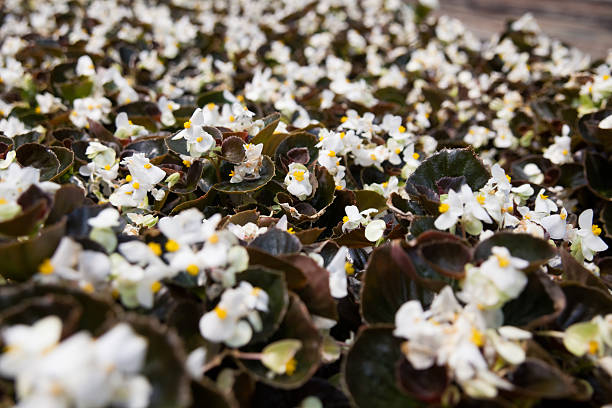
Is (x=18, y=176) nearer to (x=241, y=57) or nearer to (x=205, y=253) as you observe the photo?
(x=205, y=253)

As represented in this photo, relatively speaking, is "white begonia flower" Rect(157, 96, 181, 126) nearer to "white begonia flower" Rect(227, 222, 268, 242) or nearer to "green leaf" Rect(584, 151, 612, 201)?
"white begonia flower" Rect(227, 222, 268, 242)

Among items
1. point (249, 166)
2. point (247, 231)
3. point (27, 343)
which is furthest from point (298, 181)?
point (27, 343)

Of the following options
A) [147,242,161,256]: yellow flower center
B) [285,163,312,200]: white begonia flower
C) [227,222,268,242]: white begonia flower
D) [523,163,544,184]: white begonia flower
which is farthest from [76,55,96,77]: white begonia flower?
[523,163,544,184]: white begonia flower

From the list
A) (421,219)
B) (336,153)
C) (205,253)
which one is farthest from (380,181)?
(205,253)

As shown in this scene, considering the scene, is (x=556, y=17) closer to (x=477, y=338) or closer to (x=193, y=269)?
(x=477, y=338)

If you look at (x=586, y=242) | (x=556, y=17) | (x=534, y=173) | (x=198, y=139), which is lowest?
(x=556, y=17)

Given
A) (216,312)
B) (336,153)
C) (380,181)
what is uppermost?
(216,312)

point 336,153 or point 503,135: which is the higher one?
point 336,153
